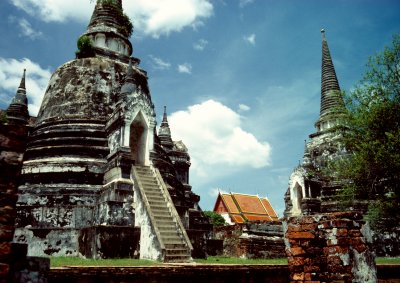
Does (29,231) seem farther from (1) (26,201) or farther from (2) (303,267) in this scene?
(2) (303,267)

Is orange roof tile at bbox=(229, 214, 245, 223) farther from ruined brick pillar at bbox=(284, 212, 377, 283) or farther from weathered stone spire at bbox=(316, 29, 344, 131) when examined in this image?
ruined brick pillar at bbox=(284, 212, 377, 283)

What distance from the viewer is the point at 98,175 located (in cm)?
1279

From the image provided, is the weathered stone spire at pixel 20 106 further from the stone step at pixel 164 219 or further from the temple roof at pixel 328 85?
the temple roof at pixel 328 85

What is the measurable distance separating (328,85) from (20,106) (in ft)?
67.2

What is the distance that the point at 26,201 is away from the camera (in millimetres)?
11750

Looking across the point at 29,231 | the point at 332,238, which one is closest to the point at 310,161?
the point at 29,231

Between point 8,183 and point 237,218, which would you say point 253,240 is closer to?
point 8,183

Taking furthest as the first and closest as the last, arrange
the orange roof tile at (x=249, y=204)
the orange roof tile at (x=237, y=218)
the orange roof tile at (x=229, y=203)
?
1. the orange roof tile at (x=249, y=204)
2. the orange roof tile at (x=229, y=203)
3. the orange roof tile at (x=237, y=218)

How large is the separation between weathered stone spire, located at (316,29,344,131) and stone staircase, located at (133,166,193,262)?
16.7 m

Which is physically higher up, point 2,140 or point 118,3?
point 118,3

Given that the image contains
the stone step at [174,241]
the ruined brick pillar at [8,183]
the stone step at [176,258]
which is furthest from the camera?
the stone step at [174,241]

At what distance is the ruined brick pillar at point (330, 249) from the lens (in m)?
4.60

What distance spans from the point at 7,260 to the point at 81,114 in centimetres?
1267

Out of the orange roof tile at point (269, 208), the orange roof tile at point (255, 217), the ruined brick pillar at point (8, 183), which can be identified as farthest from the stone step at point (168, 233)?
the orange roof tile at point (269, 208)
